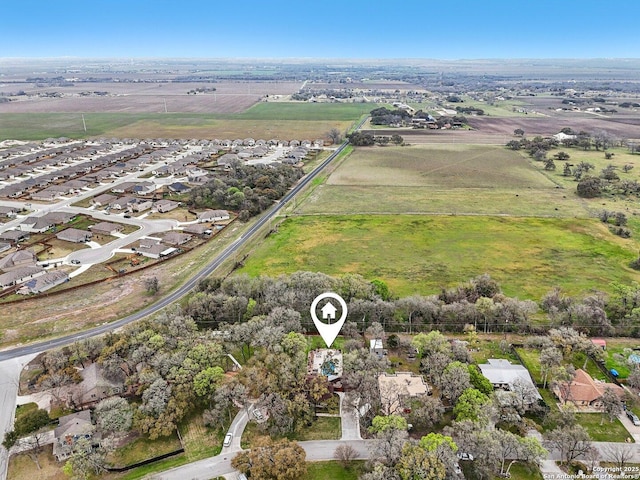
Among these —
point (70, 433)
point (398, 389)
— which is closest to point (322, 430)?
point (398, 389)

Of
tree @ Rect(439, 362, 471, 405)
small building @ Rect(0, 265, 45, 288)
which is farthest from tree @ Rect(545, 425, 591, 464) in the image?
small building @ Rect(0, 265, 45, 288)

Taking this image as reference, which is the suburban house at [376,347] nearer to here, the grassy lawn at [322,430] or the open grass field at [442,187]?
the grassy lawn at [322,430]

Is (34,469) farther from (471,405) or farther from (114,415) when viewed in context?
(471,405)

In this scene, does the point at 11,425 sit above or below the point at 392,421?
below

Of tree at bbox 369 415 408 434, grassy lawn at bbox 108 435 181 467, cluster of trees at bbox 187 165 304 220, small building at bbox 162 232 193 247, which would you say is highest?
cluster of trees at bbox 187 165 304 220

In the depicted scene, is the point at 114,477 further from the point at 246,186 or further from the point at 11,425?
the point at 246,186

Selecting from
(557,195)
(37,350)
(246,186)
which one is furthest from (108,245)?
(557,195)

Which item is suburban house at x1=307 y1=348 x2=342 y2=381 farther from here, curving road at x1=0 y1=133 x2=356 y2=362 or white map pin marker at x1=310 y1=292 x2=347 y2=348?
curving road at x1=0 y1=133 x2=356 y2=362

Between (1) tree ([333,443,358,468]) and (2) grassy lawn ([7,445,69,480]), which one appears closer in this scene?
(2) grassy lawn ([7,445,69,480])
